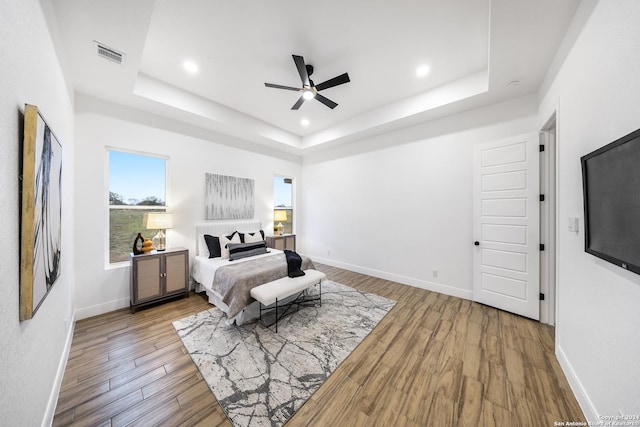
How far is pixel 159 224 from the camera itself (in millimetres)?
3207

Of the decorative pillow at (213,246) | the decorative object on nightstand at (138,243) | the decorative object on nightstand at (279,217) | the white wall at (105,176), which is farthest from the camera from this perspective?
the decorative object on nightstand at (279,217)

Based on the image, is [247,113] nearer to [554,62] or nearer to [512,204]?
[554,62]

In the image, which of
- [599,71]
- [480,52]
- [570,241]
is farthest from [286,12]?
[570,241]

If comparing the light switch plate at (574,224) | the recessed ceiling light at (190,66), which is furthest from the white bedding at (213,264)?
the light switch plate at (574,224)

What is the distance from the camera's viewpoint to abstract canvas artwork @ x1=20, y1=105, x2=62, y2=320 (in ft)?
3.28

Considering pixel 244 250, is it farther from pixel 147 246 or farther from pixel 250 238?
pixel 147 246

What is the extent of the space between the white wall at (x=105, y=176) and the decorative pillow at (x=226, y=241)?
24.6 inches

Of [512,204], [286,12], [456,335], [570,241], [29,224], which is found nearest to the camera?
[29,224]

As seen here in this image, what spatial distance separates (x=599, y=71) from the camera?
1405 mm

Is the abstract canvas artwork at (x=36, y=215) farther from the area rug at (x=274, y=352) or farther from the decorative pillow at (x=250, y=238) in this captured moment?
the decorative pillow at (x=250, y=238)

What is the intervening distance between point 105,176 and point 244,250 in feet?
7.08

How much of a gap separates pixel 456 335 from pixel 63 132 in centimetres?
461

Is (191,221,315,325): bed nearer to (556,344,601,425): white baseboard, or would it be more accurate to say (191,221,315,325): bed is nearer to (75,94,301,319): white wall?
(75,94,301,319): white wall

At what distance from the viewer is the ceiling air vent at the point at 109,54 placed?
6.69 feet
